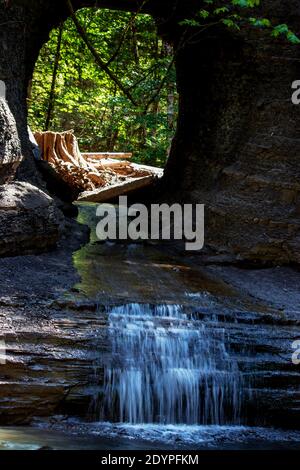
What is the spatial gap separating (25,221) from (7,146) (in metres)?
1.05

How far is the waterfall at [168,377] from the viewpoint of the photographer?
207 inches

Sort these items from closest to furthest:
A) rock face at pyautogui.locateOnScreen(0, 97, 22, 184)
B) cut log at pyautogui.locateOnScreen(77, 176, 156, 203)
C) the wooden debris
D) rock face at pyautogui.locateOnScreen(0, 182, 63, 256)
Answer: rock face at pyautogui.locateOnScreen(0, 182, 63, 256) → rock face at pyautogui.locateOnScreen(0, 97, 22, 184) → cut log at pyautogui.locateOnScreen(77, 176, 156, 203) → the wooden debris

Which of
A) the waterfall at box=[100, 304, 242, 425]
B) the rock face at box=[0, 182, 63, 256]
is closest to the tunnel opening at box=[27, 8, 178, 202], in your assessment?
the rock face at box=[0, 182, 63, 256]

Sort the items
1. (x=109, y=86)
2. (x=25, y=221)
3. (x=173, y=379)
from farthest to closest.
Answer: (x=109, y=86), (x=25, y=221), (x=173, y=379)

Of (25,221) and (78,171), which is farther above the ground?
(78,171)

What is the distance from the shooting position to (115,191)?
13344 mm

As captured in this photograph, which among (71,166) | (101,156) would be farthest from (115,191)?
(101,156)

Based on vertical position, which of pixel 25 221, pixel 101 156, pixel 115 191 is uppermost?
pixel 101 156

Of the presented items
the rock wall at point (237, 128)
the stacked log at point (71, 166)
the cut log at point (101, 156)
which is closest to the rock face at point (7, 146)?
the rock wall at point (237, 128)

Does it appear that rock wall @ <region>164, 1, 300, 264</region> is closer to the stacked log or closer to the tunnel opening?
the tunnel opening

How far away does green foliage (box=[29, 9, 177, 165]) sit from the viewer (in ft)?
47.0

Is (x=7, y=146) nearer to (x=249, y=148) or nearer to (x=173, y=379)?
(x=249, y=148)

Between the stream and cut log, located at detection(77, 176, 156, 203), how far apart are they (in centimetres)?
659

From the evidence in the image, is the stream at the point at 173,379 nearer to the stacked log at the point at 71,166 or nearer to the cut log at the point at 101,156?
the stacked log at the point at 71,166
